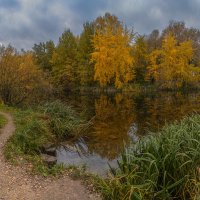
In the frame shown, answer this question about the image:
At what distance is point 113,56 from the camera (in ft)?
137

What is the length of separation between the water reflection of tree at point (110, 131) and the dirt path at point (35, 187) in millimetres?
2741

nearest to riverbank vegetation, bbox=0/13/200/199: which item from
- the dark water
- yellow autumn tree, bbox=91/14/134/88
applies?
yellow autumn tree, bbox=91/14/134/88

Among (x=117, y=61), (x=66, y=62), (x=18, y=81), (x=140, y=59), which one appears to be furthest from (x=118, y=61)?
(x=18, y=81)

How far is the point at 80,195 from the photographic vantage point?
7336 millimetres

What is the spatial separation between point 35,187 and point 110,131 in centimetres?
964

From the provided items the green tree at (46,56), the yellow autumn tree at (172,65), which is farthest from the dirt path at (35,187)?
the green tree at (46,56)

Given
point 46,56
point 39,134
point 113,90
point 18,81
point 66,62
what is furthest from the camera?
point 46,56

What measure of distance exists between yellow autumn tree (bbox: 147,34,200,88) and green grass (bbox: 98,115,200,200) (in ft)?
124

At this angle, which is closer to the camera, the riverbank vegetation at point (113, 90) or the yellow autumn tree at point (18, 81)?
the riverbank vegetation at point (113, 90)

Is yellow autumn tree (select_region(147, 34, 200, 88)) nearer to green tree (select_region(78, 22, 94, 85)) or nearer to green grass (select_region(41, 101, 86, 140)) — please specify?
green tree (select_region(78, 22, 94, 85))

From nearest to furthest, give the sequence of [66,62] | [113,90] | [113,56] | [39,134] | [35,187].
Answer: [35,187]
[39,134]
[113,56]
[113,90]
[66,62]

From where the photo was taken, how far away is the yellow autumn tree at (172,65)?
144 feet

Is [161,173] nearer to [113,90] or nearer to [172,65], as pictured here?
[113,90]

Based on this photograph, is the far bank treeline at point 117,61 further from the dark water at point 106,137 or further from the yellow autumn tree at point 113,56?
the dark water at point 106,137
